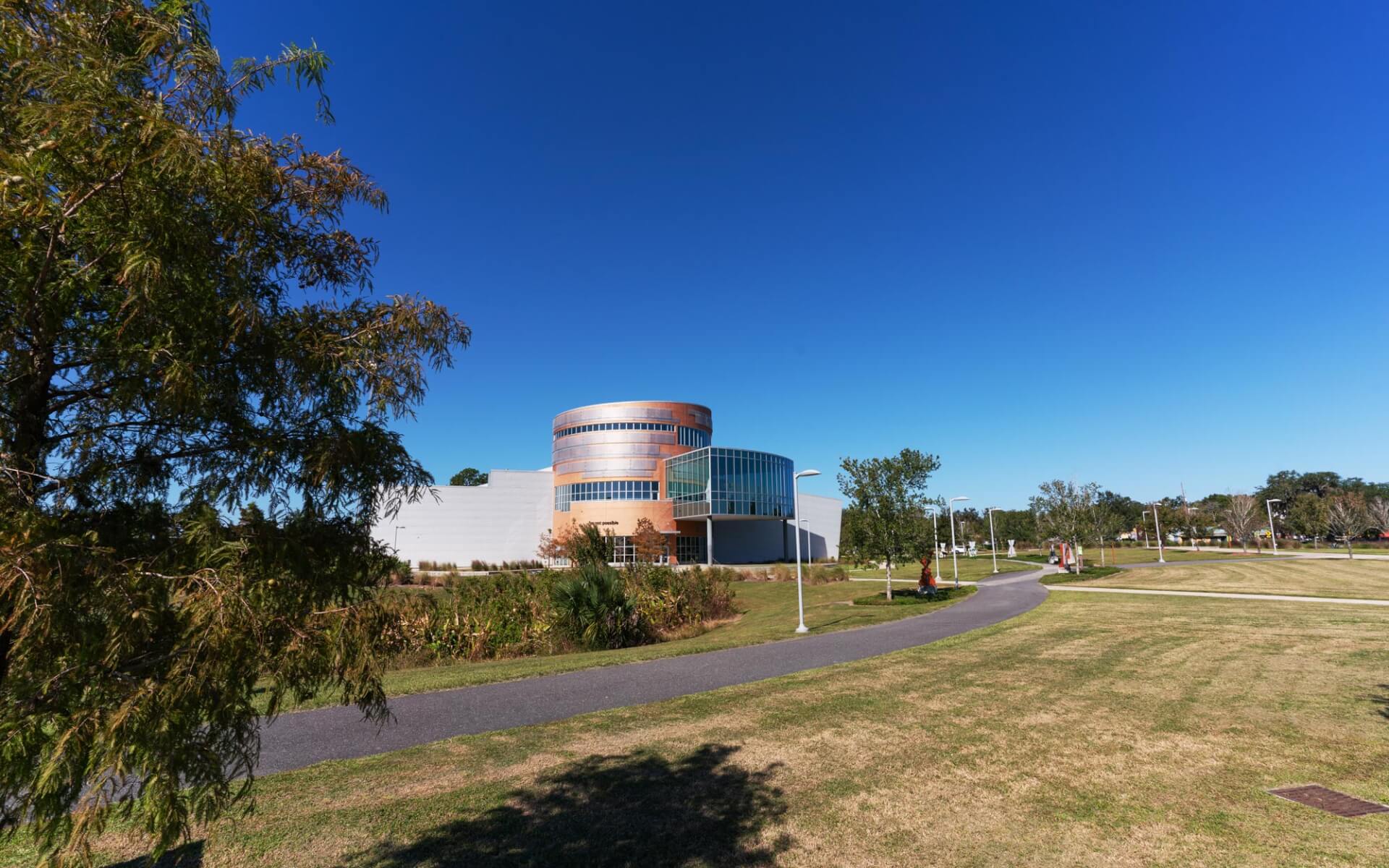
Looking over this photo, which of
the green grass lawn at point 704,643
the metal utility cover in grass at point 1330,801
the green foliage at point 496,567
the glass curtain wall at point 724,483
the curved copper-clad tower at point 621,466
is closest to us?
the metal utility cover in grass at point 1330,801

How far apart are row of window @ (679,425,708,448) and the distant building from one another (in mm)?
100

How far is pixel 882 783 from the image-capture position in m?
6.23

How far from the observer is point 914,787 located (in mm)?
6109

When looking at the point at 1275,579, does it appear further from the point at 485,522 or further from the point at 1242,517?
the point at 485,522

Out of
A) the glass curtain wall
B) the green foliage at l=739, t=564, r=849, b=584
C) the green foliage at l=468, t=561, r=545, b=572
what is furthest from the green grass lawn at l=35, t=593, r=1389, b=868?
the glass curtain wall

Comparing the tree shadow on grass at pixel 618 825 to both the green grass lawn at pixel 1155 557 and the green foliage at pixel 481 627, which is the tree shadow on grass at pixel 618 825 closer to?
the green foliage at pixel 481 627

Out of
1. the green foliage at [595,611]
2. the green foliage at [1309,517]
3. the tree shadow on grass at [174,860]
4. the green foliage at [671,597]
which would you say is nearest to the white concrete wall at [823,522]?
the green foliage at [1309,517]

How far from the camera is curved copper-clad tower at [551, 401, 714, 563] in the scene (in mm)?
63062

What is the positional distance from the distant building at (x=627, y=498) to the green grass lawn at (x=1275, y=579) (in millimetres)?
32080

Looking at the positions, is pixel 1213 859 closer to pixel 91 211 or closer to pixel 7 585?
pixel 7 585

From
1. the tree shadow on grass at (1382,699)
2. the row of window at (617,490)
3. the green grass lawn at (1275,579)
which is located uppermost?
the row of window at (617,490)

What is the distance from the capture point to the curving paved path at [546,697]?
26.1 ft

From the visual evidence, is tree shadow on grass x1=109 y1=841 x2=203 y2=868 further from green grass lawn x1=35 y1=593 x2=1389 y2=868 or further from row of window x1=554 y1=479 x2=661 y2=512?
row of window x1=554 y1=479 x2=661 y2=512

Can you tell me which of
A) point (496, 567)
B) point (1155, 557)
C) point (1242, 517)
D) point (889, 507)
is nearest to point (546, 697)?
point (889, 507)
